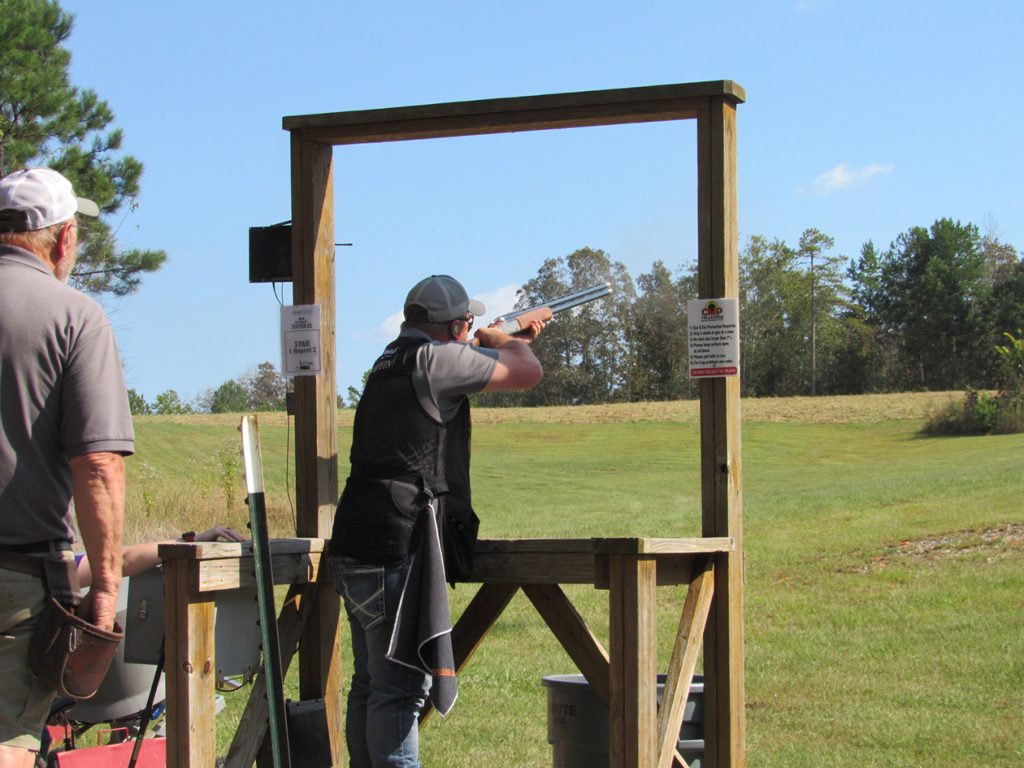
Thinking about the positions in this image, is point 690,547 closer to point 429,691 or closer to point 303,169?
point 429,691

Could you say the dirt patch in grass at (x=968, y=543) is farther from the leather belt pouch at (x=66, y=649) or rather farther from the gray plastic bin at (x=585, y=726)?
the leather belt pouch at (x=66, y=649)

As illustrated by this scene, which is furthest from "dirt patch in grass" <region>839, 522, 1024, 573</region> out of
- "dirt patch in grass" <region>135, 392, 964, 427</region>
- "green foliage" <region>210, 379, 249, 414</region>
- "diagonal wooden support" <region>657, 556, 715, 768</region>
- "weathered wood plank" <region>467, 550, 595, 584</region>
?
"green foliage" <region>210, 379, 249, 414</region>

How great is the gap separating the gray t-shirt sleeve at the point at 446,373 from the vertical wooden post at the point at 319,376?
102cm

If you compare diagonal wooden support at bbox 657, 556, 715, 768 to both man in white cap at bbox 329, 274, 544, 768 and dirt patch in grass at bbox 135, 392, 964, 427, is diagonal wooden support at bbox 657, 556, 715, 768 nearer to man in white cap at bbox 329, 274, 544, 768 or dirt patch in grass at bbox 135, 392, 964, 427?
man in white cap at bbox 329, 274, 544, 768

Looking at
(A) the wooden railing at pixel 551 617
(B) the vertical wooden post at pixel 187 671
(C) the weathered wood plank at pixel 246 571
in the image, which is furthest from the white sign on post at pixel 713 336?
(B) the vertical wooden post at pixel 187 671

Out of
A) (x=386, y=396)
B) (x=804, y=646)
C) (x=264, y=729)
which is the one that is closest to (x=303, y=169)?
(x=386, y=396)

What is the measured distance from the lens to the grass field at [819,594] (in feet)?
20.6

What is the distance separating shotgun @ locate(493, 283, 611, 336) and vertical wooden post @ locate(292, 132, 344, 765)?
0.81 metres

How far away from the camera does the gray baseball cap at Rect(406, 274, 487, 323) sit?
3910mm

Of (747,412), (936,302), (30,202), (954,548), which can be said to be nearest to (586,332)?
(30,202)

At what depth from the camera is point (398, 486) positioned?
146 inches

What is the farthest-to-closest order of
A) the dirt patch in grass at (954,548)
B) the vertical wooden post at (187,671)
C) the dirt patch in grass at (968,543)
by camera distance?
1. the dirt patch in grass at (968,543)
2. the dirt patch in grass at (954,548)
3. the vertical wooden post at (187,671)

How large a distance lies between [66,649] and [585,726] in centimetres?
213

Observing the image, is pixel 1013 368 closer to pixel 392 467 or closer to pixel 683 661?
pixel 683 661
